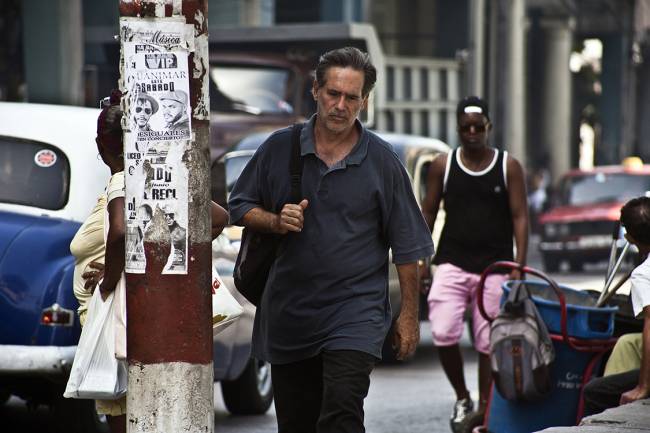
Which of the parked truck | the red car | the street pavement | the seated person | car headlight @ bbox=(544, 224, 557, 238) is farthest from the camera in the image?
Answer: car headlight @ bbox=(544, 224, 557, 238)

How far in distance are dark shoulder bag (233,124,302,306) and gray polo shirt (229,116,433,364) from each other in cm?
3

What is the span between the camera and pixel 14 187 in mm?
8625

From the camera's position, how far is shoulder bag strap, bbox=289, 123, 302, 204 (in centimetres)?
577

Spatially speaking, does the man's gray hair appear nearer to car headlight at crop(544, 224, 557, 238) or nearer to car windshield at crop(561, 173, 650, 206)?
car windshield at crop(561, 173, 650, 206)

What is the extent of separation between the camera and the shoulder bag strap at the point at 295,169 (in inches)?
227

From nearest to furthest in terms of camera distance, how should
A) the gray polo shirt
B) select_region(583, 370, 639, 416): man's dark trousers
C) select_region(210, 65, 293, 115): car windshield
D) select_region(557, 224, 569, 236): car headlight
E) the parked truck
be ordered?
the gray polo shirt
select_region(583, 370, 639, 416): man's dark trousers
the parked truck
select_region(210, 65, 293, 115): car windshield
select_region(557, 224, 569, 236): car headlight

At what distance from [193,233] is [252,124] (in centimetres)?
1217

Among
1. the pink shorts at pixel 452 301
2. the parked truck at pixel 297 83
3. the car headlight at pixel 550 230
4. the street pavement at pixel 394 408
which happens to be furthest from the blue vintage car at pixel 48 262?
the car headlight at pixel 550 230

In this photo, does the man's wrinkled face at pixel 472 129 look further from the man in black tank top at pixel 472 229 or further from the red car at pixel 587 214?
the red car at pixel 587 214

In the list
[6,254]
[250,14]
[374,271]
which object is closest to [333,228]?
[374,271]

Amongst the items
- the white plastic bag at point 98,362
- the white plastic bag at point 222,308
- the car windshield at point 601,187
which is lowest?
the car windshield at point 601,187

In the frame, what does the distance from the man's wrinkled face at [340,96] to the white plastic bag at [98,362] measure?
1.13 m

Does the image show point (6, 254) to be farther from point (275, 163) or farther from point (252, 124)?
point (252, 124)

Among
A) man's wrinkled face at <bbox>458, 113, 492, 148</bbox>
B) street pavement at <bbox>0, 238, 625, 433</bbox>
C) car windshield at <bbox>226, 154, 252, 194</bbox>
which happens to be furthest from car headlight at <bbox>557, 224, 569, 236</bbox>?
man's wrinkled face at <bbox>458, 113, 492, 148</bbox>
